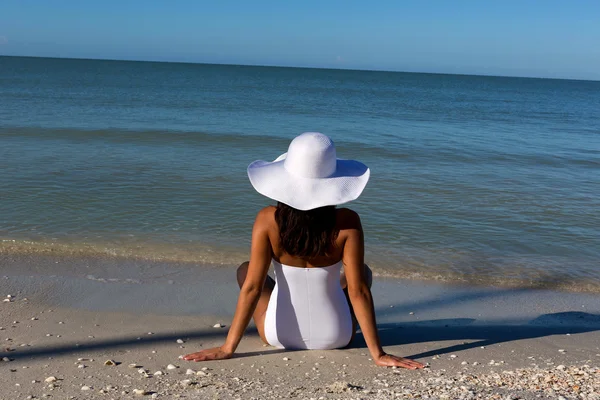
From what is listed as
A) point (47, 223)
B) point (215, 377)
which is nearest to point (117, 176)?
point (47, 223)

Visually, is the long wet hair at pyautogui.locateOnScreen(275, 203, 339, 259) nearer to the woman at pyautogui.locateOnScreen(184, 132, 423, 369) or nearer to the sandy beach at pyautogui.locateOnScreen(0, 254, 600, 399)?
the woman at pyautogui.locateOnScreen(184, 132, 423, 369)

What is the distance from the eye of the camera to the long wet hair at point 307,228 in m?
3.57

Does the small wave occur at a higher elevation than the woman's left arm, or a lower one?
lower

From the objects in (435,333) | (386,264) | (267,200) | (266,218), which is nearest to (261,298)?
(266,218)

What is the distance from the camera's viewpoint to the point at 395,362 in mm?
3861

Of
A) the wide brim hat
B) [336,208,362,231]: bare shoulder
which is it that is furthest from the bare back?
the wide brim hat

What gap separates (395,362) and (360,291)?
52 cm

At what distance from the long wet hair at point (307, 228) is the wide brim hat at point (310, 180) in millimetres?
134

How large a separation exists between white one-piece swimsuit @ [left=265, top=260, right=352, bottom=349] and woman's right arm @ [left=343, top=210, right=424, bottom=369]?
0.14 metres

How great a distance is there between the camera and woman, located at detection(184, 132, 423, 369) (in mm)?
3467

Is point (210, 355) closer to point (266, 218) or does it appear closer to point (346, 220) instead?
point (266, 218)

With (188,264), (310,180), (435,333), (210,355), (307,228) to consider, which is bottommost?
(188,264)

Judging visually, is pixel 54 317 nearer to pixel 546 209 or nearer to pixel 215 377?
pixel 215 377

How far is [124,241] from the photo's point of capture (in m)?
7.25
